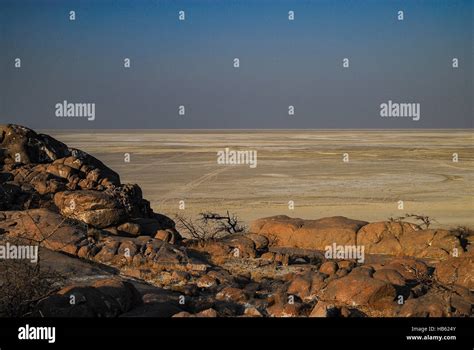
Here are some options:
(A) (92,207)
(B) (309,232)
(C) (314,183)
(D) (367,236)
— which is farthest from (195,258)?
(C) (314,183)

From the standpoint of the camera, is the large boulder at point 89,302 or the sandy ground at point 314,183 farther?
the sandy ground at point 314,183

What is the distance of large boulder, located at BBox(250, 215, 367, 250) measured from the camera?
1741 cm

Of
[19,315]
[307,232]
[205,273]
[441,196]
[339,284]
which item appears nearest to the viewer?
[19,315]

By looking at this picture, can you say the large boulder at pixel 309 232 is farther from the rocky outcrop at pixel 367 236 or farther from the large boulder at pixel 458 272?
the large boulder at pixel 458 272

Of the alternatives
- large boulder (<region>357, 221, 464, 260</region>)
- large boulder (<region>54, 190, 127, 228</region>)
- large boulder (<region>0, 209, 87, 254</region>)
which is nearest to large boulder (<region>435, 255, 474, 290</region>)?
large boulder (<region>357, 221, 464, 260</region>)

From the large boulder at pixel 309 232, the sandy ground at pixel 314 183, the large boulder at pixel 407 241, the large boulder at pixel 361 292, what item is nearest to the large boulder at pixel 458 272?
the large boulder at pixel 361 292

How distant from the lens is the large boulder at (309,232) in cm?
1741

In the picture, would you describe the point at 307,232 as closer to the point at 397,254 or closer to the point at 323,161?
the point at 397,254

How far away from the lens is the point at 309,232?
17734 millimetres

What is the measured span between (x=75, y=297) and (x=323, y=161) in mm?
43273

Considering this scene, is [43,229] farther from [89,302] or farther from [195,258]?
[89,302]

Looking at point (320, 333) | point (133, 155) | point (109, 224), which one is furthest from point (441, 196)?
point (133, 155)

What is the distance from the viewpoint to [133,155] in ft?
199

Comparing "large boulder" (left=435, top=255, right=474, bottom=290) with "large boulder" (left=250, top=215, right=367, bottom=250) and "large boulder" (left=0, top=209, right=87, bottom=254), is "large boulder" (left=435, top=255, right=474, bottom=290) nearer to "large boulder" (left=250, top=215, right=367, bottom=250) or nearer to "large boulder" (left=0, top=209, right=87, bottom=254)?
"large boulder" (left=250, top=215, right=367, bottom=250)
